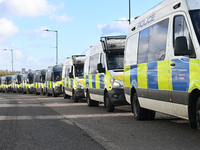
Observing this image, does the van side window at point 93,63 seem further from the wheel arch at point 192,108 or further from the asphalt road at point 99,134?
the wheel arch at point 192,108

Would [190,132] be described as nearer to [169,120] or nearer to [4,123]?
[169,120]

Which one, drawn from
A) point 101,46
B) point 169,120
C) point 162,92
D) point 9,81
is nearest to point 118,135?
point 162,92

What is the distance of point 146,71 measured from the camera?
34.2 ft

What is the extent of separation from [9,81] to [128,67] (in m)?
53.9

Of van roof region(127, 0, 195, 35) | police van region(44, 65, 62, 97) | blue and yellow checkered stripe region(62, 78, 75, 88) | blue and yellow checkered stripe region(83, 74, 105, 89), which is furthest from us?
police van region(44, 65, 62, 97)

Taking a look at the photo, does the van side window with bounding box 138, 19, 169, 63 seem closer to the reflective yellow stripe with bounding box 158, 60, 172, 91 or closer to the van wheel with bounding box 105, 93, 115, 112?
the reflective yellow stripe with bounding box 158, 60, 172, 91

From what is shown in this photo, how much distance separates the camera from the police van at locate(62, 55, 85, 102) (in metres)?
22.8

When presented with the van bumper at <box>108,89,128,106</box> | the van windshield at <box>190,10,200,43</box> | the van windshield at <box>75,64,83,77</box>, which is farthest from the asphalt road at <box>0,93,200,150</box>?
the van windshield at <box>75,64,83,77</box>

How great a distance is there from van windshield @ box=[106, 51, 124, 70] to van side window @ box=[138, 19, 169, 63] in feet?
13.0

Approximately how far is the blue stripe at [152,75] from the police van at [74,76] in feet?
41.2

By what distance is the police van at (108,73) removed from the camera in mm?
14555

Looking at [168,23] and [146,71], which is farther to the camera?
[146,71]

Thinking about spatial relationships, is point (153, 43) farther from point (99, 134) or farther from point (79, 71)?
point (79, 71)

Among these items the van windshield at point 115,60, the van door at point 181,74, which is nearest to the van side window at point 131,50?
the van windshield at point 115,60
